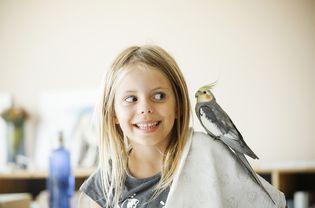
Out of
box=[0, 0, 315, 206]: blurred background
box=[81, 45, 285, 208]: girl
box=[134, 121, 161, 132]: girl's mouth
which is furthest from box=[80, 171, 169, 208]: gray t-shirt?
box=[0, 0, 315, 206]: blurred background

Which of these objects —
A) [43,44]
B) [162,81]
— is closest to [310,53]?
[162,81]

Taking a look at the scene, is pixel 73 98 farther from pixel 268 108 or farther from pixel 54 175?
pixel 268 108

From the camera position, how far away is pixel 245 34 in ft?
5.29

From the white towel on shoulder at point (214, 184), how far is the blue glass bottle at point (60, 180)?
37.8 inches

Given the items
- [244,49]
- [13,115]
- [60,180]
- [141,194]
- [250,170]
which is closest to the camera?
[250,170]

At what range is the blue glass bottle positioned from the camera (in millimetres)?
1728

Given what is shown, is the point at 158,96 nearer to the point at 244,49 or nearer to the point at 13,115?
the point at 244,49

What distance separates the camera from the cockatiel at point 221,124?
0.82 metres

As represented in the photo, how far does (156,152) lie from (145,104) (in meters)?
0.16

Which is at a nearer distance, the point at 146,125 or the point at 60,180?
the point at 146,125

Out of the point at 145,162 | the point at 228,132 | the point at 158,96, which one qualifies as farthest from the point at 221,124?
the point at 145,162

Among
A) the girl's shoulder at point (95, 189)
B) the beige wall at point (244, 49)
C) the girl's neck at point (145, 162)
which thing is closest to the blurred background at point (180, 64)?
the beige wall at point (244, 49)

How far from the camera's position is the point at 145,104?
87 cm

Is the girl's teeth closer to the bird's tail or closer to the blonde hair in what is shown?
the blonde hair
